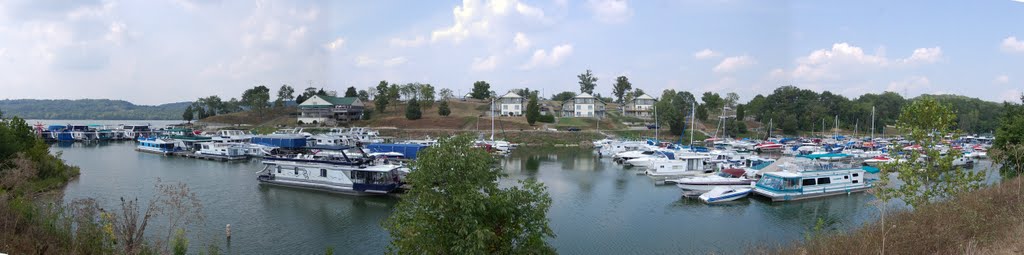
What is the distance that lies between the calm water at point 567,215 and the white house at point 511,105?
4886 centimetres

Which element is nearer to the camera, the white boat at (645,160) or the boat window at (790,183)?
the boat window at (790,183)

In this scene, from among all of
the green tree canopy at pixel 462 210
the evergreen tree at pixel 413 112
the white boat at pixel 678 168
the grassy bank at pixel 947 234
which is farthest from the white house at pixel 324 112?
the grassy bank at pixel 947 234

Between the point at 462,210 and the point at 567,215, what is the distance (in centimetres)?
1427

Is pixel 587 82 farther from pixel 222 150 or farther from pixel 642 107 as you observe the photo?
pixel 222 150

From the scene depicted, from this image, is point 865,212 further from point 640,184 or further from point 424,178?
point 424,178

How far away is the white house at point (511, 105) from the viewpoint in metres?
83.5

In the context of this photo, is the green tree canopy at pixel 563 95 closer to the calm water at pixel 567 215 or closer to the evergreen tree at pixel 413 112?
the evergreen tree at pixel 413 112

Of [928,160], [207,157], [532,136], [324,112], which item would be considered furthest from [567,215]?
[324,112]

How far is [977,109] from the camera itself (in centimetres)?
9000

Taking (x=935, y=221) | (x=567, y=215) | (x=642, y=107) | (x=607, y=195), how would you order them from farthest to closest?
1. (x=642, y=107)
2. (x=607, y=195)
3. (x=567, y=215)
4. (x=935, y=221)

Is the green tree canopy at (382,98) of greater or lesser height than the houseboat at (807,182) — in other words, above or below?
above

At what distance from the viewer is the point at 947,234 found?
8992 mm

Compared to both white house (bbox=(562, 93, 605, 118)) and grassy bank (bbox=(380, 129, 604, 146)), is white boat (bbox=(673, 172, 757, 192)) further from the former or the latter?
white house (bbox=(562, 93, 605, 118))

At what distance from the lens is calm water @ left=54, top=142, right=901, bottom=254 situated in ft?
58.9
